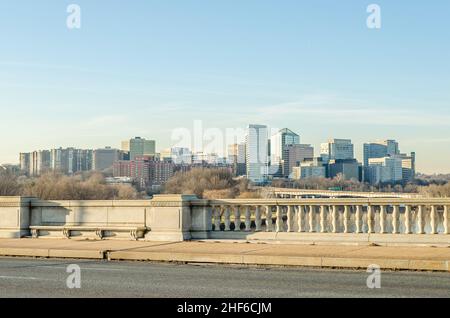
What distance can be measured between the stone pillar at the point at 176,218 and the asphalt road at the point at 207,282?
13.7 ft

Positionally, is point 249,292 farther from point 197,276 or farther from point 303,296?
point 197,276

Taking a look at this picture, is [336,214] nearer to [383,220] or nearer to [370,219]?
[370,219]

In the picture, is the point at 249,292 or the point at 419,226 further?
the point at 419,226

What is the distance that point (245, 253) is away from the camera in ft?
55.3

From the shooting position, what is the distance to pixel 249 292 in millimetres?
11578

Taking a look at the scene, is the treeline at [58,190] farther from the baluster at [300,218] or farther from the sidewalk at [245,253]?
the baluster at [300,218]

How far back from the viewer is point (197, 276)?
14.0 meters

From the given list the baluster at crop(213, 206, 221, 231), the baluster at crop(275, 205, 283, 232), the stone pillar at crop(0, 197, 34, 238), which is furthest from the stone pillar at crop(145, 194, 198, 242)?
the stone pillar at crop(0, 197, 34, 238)

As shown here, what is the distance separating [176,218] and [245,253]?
4212 mm
